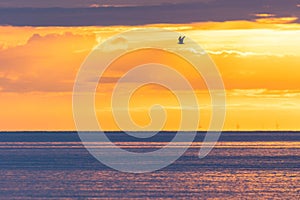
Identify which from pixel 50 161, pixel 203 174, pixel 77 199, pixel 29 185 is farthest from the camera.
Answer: pixel 50 161

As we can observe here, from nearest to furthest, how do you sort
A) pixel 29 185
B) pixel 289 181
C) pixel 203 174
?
1. pixel 29 185
2. pixel 289 181
3. pixel 203 174

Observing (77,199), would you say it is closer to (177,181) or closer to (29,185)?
(29,185)

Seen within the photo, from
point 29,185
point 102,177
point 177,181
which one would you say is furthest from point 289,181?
point 29,185

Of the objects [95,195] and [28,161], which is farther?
[28,161]

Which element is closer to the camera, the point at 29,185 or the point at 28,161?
the point at 29,185

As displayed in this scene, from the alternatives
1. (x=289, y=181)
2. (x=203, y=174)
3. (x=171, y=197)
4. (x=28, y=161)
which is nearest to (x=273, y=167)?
(x=203, y=174)

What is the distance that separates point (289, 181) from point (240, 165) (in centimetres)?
Answer: 3710

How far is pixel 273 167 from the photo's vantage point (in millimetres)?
152000

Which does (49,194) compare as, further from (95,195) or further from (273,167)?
(273,167)

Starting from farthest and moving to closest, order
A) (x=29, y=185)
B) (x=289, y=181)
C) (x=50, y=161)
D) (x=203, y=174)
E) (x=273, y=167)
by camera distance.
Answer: (x=50, y=161)
(x=273, y=167)
(x=203, y=174)
(x=289, y=181)
(x=29, y=185)

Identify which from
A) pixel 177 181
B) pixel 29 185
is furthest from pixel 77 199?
pixel 177 181

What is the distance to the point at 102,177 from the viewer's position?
416ft

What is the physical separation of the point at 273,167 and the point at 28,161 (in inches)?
1725

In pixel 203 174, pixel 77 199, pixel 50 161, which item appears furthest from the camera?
pixel 50 161
